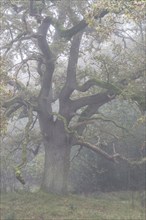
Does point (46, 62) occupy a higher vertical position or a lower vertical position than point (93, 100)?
higher

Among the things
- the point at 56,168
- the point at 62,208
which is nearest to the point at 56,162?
the point at 56,168

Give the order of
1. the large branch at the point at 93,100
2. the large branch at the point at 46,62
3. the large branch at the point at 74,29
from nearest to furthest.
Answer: the large branch at the point at 74,29, the large branch at the point at 46,62, the large branch at the point at 93,100

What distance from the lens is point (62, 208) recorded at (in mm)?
18719

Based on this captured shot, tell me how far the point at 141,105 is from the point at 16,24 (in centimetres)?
814

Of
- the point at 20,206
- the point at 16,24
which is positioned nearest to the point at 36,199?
the point at 20,206

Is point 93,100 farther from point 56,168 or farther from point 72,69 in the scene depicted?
point 56,168

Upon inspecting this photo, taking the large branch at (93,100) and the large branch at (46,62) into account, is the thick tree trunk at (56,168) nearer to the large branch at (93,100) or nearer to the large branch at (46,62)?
the large branch at (46,62)

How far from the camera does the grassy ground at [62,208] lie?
685 inches

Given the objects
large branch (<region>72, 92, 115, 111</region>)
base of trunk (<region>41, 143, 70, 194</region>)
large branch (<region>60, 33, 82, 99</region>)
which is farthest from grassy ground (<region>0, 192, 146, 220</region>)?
large branch (<region>60, 33, 82, 99</region>)

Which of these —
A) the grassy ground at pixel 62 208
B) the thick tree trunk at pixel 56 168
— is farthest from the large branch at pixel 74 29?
the grassy ground at pixel 62 208

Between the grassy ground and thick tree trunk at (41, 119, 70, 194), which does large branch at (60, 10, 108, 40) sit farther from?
the grassy ground

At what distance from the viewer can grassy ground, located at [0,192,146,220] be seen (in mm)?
17406

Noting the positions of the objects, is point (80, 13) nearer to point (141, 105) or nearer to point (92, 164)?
point (141, 105)

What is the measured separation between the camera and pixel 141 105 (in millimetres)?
18688
